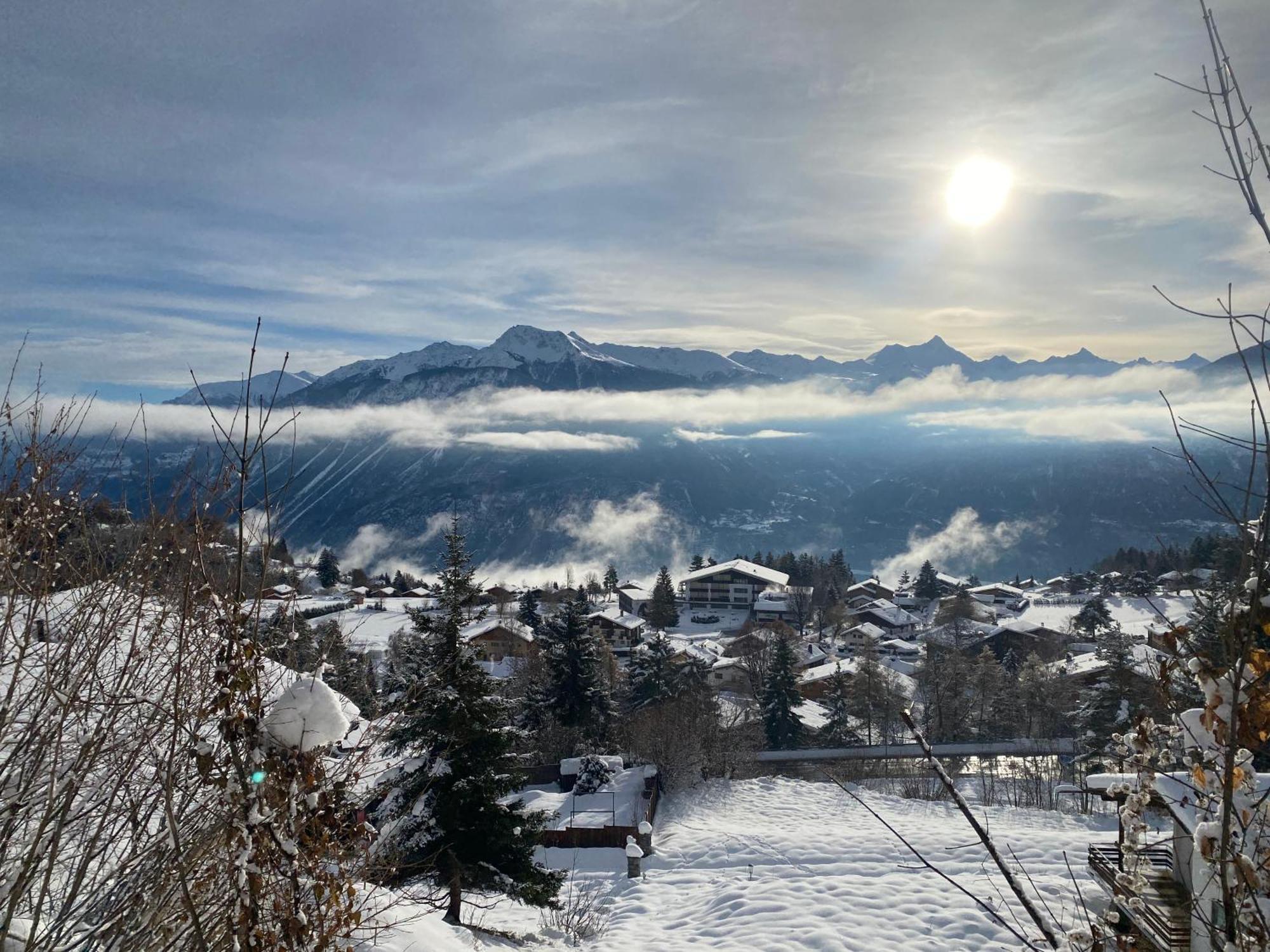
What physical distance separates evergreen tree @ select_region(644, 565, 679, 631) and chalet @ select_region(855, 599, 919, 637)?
16.5m

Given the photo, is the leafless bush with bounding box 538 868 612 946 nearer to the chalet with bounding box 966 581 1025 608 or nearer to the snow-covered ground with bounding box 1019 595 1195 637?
the snow-covered ground with bounding box 1019 595 1195 637

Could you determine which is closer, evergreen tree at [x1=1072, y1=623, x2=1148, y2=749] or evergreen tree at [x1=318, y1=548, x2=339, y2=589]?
evergreen tree at [x1=1072, y1=623, x2=1148, y2=749]

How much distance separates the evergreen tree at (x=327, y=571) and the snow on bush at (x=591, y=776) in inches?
1817

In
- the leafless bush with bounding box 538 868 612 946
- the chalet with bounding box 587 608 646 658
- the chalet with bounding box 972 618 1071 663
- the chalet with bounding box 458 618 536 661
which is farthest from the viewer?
the chalet with bounding box 587 608 646 658

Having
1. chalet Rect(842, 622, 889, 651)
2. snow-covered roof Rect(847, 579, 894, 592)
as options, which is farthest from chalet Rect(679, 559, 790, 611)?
chalet Rect(842, 622, 889, 651)

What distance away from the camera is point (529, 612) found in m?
52.0

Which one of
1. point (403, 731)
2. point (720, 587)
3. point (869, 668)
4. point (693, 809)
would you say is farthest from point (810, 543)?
point (403, 731)

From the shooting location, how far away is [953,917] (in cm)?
1012

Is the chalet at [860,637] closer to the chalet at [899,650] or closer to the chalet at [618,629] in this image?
the chalet at [899,650]

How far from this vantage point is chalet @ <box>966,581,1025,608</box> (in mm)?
73875

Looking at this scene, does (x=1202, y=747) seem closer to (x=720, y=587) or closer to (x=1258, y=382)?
(x=1258, y=382)

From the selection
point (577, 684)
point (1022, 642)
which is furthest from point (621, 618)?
point (577, 684)

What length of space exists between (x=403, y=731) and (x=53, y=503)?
600cm

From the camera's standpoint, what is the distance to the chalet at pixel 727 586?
71312 millimetres
